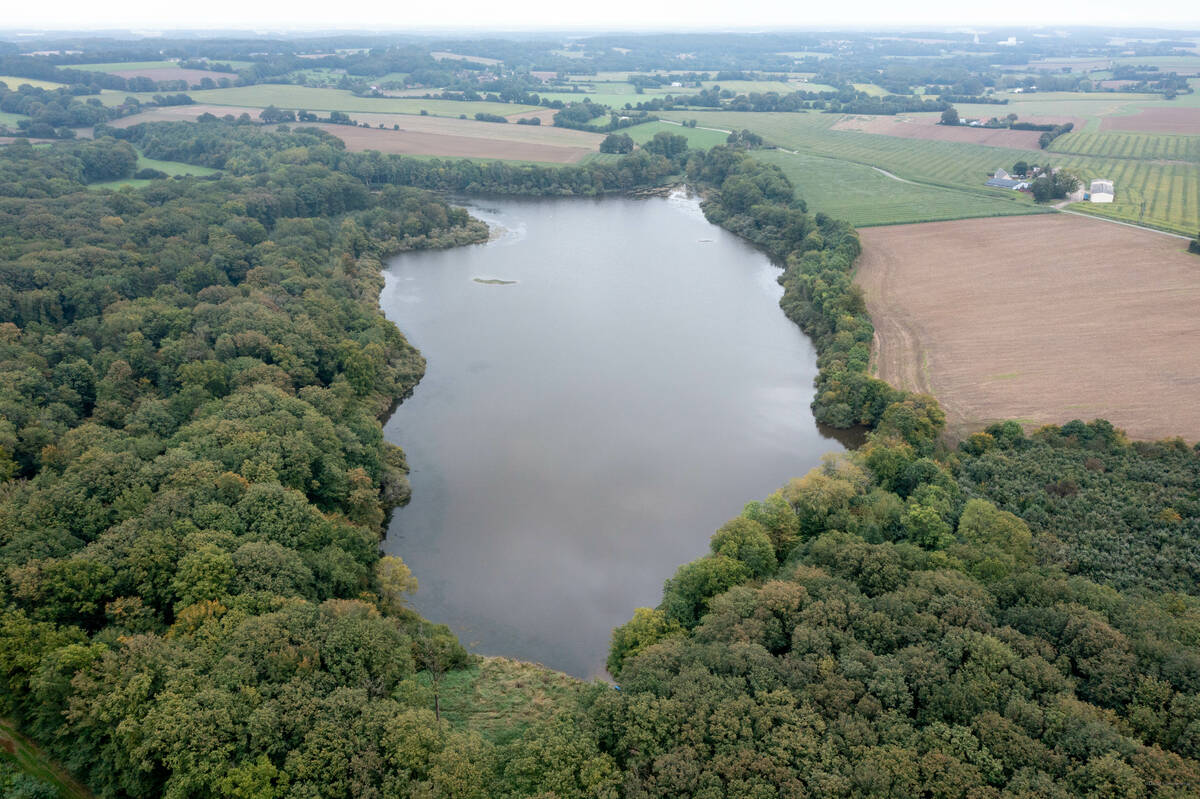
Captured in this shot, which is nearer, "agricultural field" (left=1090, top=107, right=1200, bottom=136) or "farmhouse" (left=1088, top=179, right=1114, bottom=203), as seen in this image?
"farmhouse" (left=1088, top=179, right=1114, bottom=203)

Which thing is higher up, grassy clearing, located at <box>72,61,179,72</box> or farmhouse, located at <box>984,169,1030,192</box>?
grassy clearing, located at <box>72,61,179,72</box>

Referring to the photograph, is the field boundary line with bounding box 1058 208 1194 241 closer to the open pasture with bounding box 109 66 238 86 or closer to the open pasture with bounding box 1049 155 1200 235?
the open pasture with bounding box 1049 155 1200 235

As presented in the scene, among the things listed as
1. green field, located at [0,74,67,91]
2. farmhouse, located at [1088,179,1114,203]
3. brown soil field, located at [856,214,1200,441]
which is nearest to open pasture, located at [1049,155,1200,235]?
farmhouse, located at [1088,179,1114,203]

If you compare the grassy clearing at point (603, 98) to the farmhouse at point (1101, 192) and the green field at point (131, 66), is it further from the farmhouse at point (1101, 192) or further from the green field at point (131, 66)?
the farmhouse at point (1101, 192)

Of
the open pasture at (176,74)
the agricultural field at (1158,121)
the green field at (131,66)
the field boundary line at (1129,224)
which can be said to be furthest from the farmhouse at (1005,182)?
the green field at (131,66)

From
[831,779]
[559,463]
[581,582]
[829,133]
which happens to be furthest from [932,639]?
[829,133]
